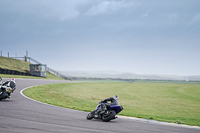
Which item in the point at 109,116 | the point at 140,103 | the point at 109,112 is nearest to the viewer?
the point at 109,116

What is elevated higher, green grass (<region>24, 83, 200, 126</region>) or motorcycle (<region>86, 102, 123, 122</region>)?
motorcycle (<region>86, 102, 123, 122</region>)

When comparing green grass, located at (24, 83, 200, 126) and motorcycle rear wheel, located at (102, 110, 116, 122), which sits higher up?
motorcycle rear wheel, located at (102, 110, 116, 122)

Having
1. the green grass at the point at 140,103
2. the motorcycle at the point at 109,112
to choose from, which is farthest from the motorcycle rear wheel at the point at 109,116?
the green grass at the point at 140,103

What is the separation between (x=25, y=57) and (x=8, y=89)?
65.1m

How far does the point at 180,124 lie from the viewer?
10.8m

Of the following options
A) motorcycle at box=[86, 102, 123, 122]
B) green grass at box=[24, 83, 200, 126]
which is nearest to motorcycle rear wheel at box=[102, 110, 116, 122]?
motorcycle at box=[86, 102, 123, 122]

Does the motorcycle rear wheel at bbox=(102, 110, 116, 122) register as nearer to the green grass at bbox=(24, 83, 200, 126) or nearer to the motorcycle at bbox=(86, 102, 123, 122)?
the motorcycle at bbox=(86, 102, 123, 122)

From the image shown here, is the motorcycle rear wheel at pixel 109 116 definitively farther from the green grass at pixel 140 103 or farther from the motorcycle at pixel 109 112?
the green grass at pixel 140 103

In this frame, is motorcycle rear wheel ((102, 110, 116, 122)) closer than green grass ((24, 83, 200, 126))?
Yes

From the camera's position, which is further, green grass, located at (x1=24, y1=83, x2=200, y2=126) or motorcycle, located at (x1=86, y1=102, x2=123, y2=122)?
green grass, located at (x1=24, y1=83, x2=200, y2=126)

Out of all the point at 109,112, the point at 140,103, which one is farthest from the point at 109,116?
the point at 140,103

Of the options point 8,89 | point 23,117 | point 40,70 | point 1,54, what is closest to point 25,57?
point 1,54

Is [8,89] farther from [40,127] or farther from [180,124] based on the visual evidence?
[180,124]

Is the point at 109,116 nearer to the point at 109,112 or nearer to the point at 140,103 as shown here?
the point at 109,112
